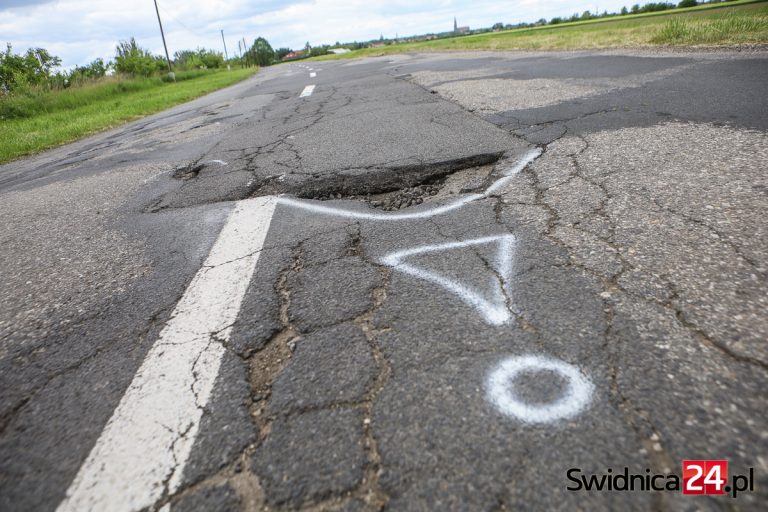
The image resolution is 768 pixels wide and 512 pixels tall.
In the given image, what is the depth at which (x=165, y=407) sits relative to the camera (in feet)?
4.51

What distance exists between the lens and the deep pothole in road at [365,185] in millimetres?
2928

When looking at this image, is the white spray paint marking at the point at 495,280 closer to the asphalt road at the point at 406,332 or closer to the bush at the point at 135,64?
the asphalt road at the point at 406,332

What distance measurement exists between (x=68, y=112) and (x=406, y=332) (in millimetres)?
17390

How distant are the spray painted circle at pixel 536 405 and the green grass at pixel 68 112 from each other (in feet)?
33.9

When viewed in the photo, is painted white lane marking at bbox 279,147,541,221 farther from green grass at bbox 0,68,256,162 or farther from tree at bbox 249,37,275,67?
tree at bbox 249,37,275,67

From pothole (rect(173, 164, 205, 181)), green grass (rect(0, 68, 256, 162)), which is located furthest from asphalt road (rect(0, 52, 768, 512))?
green grass (rect(0, 68, 256, 162))

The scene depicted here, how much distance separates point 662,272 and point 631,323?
1.40 feet

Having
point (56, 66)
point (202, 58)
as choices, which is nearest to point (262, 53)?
point (202, 58)

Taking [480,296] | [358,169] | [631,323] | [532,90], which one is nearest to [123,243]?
[358,169]

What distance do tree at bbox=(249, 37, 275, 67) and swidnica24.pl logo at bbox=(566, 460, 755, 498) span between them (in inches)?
3377

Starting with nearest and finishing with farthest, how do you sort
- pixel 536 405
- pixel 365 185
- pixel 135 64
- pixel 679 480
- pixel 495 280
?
pixel 679 480 → pixel 536 405 → pixel 495 280 → pixel 365 185 → pixel 135 64

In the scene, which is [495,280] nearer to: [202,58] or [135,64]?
[135,64]

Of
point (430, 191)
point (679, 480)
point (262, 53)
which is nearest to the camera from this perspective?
point (679, 480)

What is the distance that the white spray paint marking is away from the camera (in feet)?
5.32
